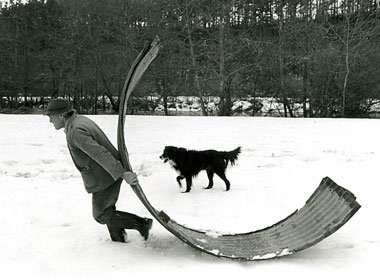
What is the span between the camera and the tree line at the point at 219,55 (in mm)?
22891

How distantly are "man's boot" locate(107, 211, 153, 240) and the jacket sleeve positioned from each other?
1.65ft

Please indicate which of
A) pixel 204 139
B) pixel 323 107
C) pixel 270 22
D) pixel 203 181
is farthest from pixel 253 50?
pixel 203 181

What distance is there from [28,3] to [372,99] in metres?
25.4

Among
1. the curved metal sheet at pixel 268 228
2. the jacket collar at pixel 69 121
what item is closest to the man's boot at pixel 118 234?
the curved metal sheet at pixel 268 228

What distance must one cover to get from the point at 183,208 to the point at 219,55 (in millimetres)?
19099

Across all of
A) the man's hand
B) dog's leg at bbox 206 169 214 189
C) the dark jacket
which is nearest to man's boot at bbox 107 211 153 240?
the dark jacket

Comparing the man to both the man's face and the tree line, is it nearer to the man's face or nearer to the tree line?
the man's face

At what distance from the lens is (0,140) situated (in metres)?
11.6

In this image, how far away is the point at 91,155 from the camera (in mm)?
3809

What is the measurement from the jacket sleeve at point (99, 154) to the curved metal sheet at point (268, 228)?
0.17 metres

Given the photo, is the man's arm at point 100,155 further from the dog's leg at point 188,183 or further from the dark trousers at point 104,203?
the dog's leg at point 188,183

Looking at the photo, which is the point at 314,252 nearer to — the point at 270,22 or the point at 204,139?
the point at 204,139

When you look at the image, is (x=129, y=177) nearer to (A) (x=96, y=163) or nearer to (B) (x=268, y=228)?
(A) (x=96, y=163)

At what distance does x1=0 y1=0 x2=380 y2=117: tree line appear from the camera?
2289 cm
